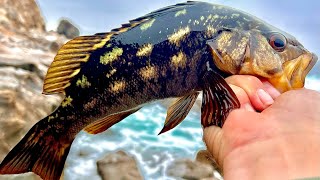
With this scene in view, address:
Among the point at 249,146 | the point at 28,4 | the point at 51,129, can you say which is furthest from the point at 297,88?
the point at 28,4

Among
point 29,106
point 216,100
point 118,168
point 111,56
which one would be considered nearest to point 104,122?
point 111,56

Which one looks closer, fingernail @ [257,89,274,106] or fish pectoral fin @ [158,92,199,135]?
fingernail @ [257,89,274,106]

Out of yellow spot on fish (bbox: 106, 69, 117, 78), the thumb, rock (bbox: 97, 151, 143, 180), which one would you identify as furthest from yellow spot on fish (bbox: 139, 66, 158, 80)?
rock (bbox: 97, 151, 143, 180)

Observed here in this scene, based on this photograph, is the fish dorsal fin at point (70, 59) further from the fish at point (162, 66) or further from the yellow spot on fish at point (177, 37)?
the yellow spot on fish at point (177, 37)

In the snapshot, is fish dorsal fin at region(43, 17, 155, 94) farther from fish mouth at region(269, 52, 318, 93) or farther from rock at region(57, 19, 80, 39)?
A: rock at region(57, 19, 80, 39)

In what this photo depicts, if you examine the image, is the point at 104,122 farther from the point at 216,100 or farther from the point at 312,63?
the point at 312,63

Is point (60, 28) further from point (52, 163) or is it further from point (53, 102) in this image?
point (52, 163)
